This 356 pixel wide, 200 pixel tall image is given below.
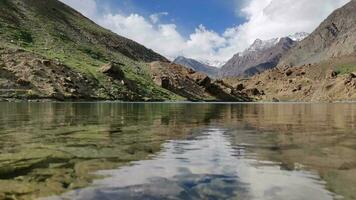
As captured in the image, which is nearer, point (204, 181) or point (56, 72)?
point (204, 181)

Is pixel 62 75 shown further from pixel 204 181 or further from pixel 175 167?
pixel 204 181

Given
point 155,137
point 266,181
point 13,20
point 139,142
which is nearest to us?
point 266,181

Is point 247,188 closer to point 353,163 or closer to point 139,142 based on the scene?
point 353,163

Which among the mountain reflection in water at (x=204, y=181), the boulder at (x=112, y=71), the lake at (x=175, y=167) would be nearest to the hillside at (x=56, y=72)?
the boulder at (x=112, y=71)

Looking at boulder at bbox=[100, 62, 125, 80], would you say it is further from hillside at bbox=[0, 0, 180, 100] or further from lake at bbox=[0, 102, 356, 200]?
lake at bbox=[0, 102, 356, 200]

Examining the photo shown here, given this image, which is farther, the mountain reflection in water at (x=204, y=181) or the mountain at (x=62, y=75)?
the mountain at (x=62, y=75)

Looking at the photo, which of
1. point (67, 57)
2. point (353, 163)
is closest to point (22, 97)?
point (67, 57)

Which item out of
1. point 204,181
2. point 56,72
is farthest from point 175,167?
point 56,72

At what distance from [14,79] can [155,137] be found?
104026 mm

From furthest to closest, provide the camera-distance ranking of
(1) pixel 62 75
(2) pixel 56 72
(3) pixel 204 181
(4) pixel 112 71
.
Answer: (4) pixel 112 71
(1) pixel 62 75
(2) pixel 56 72
(3) pixel 204 181

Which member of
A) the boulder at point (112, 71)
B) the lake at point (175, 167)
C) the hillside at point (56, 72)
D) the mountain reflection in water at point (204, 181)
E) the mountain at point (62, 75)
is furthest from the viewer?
the boulder at point (112, 71)

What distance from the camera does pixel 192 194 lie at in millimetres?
13062

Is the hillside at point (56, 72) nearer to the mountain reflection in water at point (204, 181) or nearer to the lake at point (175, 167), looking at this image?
the lake at point (175, 167)

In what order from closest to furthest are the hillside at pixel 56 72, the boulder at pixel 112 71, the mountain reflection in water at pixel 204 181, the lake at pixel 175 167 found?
the mountain reflection in water at pixel 204 181, the lake at pixel 175 167, the hillside at pixel 56 72, the boulder at pixel 112 71
